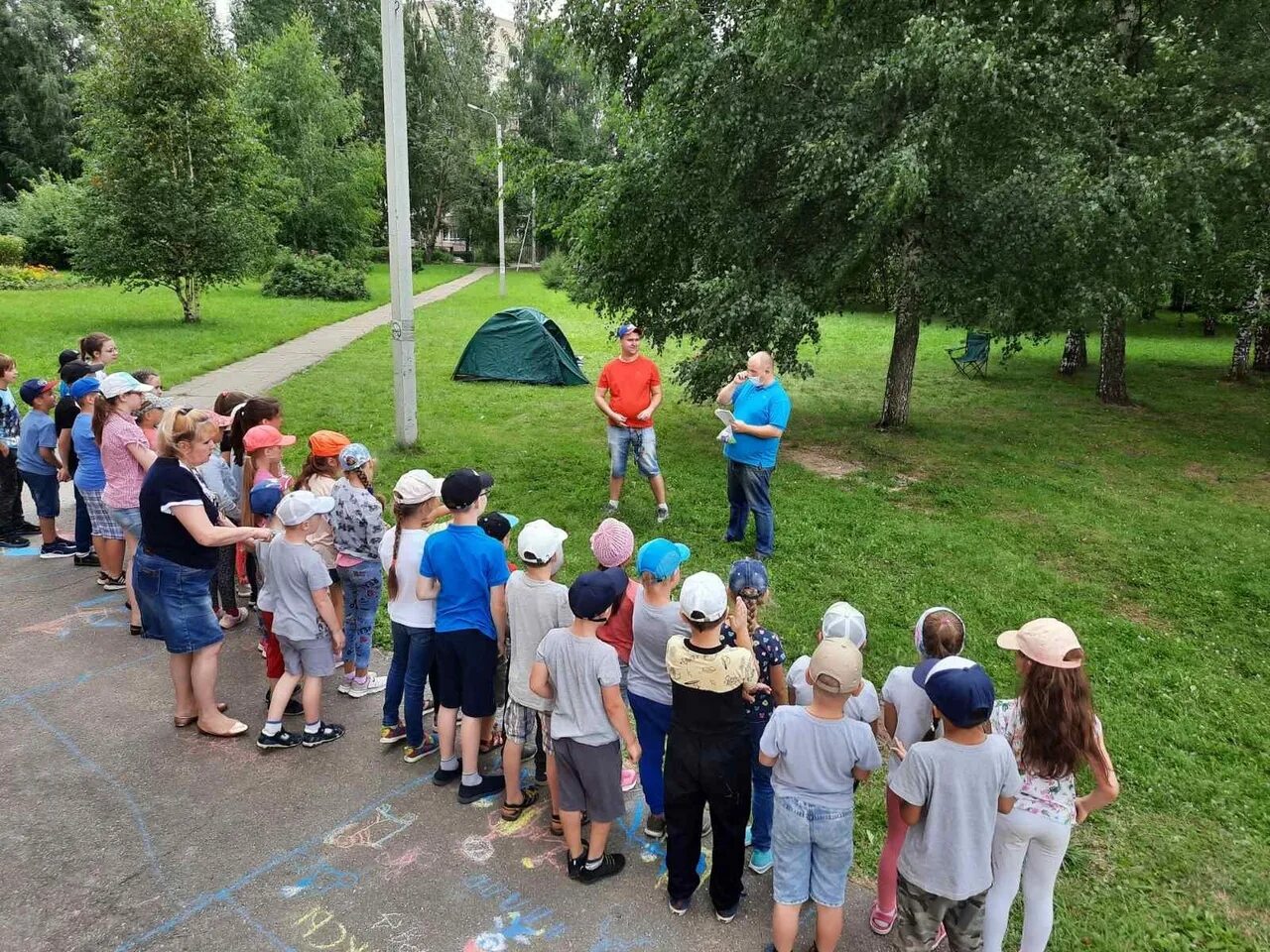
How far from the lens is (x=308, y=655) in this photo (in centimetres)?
407

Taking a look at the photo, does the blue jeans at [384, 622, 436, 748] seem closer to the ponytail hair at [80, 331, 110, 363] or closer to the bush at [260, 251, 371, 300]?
the ponytail hair at [80, 331, 110, 363]

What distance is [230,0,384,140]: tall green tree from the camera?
41.2m

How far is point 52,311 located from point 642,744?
22.0 metres

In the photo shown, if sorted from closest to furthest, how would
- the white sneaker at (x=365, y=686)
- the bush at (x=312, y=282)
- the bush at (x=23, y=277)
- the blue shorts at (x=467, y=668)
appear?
1. the blue shorts at (x=467, y=668)
2. the white sneaker at (x=365, y=686)
3. the bush at (x=23, y=277)
4. the bush at (x=312, y=282)

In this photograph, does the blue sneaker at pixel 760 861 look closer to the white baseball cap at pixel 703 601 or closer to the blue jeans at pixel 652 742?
the blue jeans at pixel 652 742

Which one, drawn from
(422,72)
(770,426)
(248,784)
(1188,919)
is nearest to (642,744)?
(248,784)

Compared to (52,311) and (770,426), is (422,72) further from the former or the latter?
(770,426)

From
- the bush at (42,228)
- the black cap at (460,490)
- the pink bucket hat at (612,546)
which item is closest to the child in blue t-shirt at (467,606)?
the black cap at (460,490)

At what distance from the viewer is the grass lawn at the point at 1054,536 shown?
3.57 meters

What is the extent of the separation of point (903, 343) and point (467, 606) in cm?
918

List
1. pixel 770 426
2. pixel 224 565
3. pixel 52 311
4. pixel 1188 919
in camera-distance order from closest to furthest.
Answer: pixel 1188 919 → pixel 224 565 → pixel 770 426 → pixel 52 311

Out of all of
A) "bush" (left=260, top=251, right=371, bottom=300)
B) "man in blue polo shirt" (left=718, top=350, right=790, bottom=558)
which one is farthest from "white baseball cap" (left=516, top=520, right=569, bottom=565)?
"bush" (left=260, top=251, right=371, bottom=300)

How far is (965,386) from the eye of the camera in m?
16.1

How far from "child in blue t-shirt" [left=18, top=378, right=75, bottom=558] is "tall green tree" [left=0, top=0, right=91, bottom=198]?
38.8m
